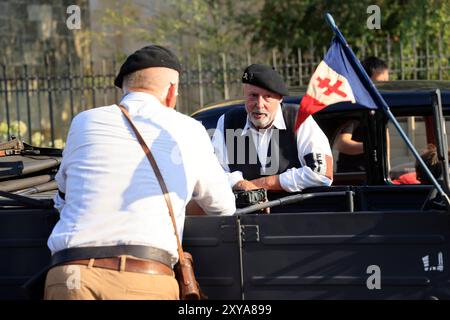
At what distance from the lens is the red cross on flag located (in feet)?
13.9

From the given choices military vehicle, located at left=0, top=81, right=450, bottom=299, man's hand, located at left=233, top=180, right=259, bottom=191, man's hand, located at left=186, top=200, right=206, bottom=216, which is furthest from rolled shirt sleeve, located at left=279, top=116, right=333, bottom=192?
man's hand, located at left=186, top=200, right=206, bottom=216

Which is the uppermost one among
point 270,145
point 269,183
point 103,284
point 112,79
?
point 112,79

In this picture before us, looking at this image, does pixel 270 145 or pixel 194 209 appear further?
pixel 270 145

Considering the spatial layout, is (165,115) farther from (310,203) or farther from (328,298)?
(310,203)

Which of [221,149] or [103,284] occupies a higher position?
[221,149]

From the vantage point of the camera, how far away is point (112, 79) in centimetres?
1593

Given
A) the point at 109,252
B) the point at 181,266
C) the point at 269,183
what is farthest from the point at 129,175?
the point at 269,183

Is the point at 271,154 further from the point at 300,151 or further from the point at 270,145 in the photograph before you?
the point at 300,151

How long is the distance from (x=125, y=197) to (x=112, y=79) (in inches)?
482

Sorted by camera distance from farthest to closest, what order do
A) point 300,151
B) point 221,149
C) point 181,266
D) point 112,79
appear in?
point 112,79 < point 221,149 < point 300,151 < point 181,266

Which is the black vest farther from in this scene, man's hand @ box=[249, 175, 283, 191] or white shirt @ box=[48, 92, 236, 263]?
white shirt @ box=[48, 92, 236, 263]

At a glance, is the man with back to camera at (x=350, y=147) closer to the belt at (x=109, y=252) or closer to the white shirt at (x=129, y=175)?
the white shirt at (x=129, y=175)

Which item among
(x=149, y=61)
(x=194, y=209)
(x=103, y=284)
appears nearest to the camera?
(x=103, y=284)
